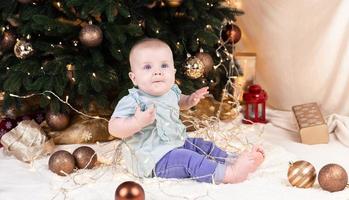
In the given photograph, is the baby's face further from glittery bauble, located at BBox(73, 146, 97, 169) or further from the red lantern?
the red lantern

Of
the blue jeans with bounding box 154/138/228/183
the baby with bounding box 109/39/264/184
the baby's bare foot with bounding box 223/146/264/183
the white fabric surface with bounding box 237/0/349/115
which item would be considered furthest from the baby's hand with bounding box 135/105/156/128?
the white fabric surface with bounding box 237/0/349/115

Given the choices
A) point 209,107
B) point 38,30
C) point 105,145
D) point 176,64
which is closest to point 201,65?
point 176,64

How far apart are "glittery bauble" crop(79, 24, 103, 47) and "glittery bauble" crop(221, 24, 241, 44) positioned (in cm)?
70

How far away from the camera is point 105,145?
88.7 inches

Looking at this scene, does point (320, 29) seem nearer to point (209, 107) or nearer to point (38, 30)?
point (209, 107)

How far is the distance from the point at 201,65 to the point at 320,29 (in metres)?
0.61

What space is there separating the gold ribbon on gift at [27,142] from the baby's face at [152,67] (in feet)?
1.83

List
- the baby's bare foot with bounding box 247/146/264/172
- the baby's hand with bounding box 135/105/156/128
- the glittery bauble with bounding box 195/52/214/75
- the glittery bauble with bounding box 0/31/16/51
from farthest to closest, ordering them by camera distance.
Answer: the glittery bauble with bounding box 195/52/214/75
the glittery bauble with bounding box 0/31/16/51
the baby's bare foot with bounding box 247/146/264/172
the baby's hand with bounding box 135/105/156/128

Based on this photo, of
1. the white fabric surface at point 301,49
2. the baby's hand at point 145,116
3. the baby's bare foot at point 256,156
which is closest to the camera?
the baby's hand at point 145,116

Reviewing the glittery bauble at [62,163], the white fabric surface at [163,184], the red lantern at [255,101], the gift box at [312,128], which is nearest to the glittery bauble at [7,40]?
the white fabric surface at [163,184]

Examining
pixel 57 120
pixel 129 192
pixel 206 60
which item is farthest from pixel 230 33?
pixel 129 192

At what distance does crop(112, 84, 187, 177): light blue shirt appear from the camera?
70.6 inches

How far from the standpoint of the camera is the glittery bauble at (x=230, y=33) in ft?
8.55

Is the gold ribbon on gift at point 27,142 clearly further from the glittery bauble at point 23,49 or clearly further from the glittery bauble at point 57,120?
the glittery bauble at point 23,49
